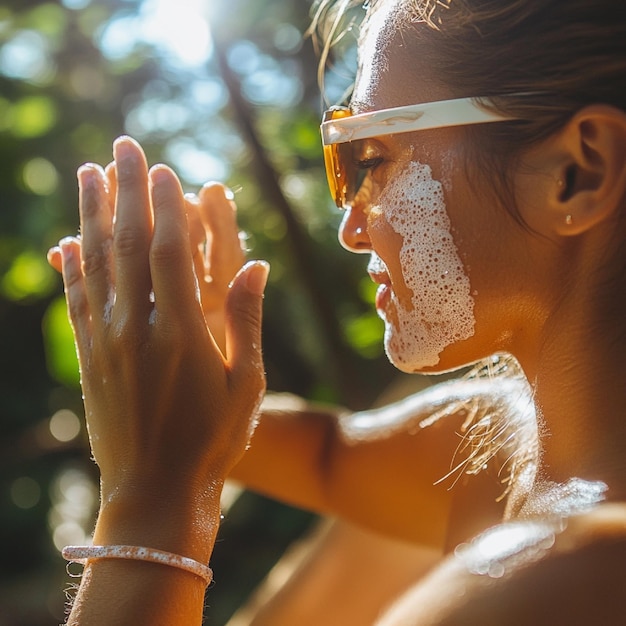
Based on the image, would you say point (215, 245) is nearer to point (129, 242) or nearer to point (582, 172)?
point (129, 242)

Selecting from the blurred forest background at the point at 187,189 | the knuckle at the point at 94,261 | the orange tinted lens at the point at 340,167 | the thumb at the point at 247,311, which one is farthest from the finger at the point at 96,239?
the blurred forest background at the point at 187,189

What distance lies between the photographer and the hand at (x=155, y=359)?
1.30 meters

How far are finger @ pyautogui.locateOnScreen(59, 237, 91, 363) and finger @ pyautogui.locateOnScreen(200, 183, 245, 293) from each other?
353 millimetres

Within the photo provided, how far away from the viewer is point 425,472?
195 centimetres

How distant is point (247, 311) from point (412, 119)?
431 millimetres

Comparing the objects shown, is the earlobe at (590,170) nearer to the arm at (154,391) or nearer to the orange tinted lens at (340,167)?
the orange tinted lens at (340,167)

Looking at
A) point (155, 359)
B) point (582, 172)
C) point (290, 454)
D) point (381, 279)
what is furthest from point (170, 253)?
point (290, 454)

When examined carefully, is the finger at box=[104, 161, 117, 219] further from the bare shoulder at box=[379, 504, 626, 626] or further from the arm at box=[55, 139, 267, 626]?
the bare shoulder at box=[379, 504, 626, 626]

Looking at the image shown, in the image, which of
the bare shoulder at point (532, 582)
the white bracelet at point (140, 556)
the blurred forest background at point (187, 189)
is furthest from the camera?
the blurred forest background at point (187, 189)

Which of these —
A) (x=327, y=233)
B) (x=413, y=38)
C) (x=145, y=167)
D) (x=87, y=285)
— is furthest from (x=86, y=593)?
(x=327, y=233)

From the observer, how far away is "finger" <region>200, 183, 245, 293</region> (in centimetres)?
183

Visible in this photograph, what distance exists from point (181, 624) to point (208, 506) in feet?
0.60

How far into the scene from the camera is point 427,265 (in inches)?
56.0

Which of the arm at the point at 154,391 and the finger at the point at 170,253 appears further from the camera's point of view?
the finger at the point at 170,253
